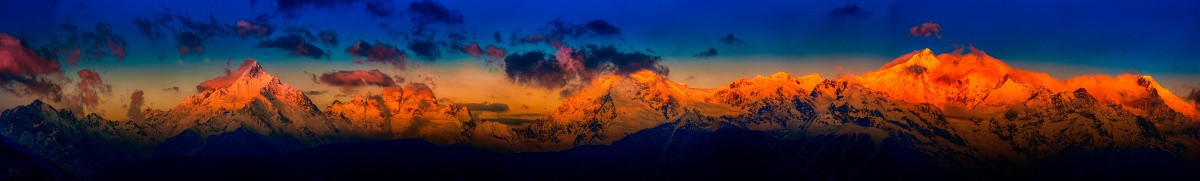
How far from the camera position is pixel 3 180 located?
→ 3600 centimetres

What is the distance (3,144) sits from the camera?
125 feet

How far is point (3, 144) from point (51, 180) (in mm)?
2873

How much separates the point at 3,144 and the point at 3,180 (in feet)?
9.93

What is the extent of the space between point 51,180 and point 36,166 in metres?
1.39

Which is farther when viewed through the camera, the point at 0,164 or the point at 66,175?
the point at 66,175

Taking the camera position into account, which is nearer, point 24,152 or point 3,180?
point 3,180

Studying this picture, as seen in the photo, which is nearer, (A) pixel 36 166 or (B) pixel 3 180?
(B) pixel 3 180

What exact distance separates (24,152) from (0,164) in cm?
196

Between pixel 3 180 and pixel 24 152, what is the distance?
3.26m

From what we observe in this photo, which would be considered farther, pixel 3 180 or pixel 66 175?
pixel 66 175

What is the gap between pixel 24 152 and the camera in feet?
128

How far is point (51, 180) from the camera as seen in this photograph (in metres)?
37.9

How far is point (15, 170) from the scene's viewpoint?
37625 mm
